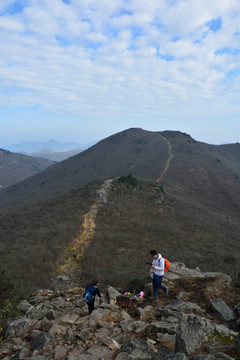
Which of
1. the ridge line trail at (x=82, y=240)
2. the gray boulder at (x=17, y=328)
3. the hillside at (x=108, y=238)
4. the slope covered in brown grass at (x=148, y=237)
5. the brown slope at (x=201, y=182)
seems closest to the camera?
the gray boulder at (x=17, y=328)

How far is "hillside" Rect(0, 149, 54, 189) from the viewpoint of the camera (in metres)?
124

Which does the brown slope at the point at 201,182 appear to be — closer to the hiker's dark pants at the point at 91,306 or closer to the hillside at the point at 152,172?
the hillside at the point at 152,172

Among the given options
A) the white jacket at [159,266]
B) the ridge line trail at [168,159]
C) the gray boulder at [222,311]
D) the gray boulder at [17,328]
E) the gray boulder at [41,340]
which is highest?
the ridge line trail at [168,159]

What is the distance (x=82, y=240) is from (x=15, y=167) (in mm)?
136477

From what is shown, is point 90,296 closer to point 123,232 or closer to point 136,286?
point 136,286

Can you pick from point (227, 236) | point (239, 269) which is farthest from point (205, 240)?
point (239, 269)

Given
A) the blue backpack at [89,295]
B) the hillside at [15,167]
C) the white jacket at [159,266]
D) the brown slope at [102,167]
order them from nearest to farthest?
1. the blue backpack at [89,295]
2. the white jacket at [159,266]
3. the brown slope at [102,167]
4. the hillside at [15,167]

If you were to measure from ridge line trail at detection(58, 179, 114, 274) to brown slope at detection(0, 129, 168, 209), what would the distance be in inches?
1038

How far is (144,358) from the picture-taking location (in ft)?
17.4

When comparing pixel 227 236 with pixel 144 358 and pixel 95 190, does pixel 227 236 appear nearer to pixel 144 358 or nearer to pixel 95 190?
pixel 95 190

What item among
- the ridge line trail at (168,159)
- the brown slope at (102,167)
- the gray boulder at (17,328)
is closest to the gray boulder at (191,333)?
the gray boulder at (17,328)

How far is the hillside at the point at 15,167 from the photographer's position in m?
124

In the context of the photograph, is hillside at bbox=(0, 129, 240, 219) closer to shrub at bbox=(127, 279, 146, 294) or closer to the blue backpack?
shrub at bbox=(127, 279, 146, 294)

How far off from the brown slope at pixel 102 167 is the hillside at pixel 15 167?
4606 centimetres
